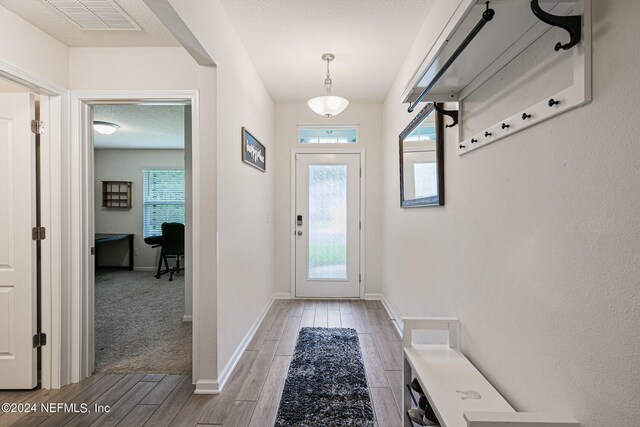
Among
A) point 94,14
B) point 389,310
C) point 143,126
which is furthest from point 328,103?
point 143,126

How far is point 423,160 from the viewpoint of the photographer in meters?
2.27

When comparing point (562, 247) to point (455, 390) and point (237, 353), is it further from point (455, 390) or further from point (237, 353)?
point (237, 353)

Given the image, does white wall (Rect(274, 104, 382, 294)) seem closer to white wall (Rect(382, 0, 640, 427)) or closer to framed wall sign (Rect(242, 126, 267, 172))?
framed wall sign (Rect(242, 126, 267, 172))

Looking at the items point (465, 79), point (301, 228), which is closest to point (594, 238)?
point (465, 79)

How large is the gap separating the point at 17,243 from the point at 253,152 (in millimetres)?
1783

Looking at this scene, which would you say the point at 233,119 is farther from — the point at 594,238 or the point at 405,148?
the point at 594,238

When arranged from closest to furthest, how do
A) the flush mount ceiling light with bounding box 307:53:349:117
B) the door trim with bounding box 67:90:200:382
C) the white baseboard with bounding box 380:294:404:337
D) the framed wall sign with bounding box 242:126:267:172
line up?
the door trim with bounding box 67:90:200:382
the framed wall sign with bounding box 242:126:267:172
the flush mount ceiling light with bounding box 307:53:349:117
the white baseboard with bounding box 380:294:404:337

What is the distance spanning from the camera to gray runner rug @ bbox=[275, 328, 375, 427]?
177 cm

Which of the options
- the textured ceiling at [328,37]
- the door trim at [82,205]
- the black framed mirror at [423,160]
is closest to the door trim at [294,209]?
the textured ceiling at [328,37]

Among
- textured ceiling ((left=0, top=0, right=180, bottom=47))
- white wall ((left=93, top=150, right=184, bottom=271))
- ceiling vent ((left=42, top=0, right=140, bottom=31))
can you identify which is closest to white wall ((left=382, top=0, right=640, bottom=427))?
textured ceiling ((left=0, top=0, right=180, bottom=47))

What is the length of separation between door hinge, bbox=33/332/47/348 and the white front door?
8.40 ft

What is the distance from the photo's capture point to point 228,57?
2.29 metres

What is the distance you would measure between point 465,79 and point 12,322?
3042 mm

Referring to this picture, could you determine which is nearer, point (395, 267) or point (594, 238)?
point (594, 238)
